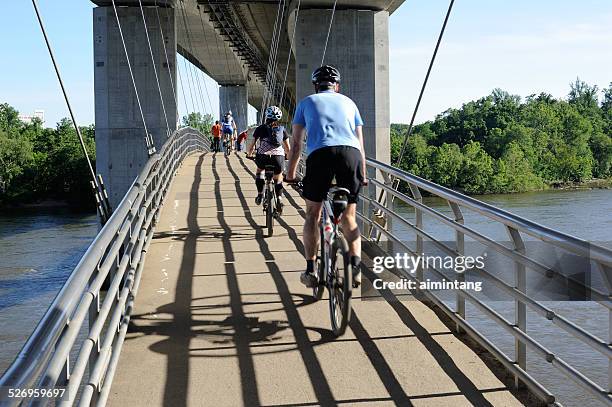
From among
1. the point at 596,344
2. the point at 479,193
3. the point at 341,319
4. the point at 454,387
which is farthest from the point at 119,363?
the point at 479,193

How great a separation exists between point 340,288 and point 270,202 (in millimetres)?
4985

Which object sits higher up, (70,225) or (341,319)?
(341,319)

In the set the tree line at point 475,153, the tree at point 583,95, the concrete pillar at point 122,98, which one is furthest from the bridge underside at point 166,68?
the tree at point 583,95

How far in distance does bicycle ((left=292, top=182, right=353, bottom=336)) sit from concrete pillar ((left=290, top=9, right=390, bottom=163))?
27.0 m

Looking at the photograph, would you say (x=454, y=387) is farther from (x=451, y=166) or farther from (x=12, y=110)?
(x=12, y=110)

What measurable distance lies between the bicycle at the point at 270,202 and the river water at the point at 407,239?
6.47 metres

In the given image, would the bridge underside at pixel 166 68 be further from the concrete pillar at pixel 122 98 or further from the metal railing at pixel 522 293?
the metal railing at pixel 522 293

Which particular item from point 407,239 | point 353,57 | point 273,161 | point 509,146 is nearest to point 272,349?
point 273,161

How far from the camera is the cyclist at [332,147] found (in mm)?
5656

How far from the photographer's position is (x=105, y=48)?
32.4 metres

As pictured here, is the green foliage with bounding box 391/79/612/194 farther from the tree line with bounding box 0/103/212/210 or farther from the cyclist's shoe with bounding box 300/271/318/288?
the cyclist's shoe with bounding box 300/271/318/288

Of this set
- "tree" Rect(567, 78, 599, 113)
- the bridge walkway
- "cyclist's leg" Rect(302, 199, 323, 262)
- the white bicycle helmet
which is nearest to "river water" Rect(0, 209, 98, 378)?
the white bicycle helmet

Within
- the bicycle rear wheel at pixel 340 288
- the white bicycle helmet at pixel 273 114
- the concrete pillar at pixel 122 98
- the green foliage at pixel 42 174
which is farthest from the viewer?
the green foliage at pixel 42 174

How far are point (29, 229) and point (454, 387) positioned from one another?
6910 cm
